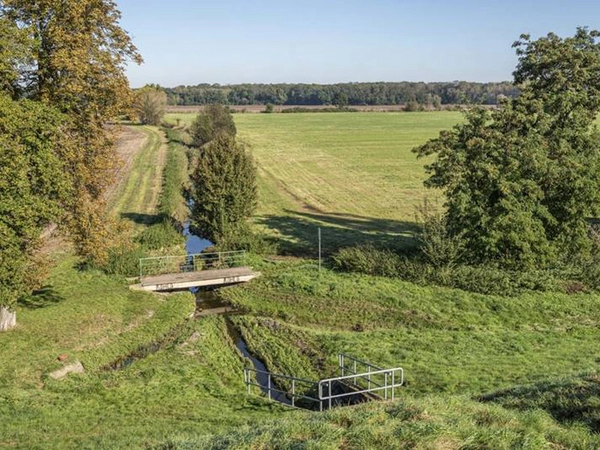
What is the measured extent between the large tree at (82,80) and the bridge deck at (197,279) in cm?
620

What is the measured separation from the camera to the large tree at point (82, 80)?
19016 mm

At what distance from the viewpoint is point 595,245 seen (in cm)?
3070

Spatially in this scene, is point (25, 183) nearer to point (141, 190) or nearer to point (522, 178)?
point (522, 178)

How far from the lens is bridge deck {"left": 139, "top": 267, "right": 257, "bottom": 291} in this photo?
27469 millimetres

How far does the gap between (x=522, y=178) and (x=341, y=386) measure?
652 inches

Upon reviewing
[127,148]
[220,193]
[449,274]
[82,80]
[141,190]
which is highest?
[82,80]

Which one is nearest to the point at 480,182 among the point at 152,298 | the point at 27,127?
the point at 152,298

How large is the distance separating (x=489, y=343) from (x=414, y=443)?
1357 centimetres

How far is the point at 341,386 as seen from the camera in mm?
17844

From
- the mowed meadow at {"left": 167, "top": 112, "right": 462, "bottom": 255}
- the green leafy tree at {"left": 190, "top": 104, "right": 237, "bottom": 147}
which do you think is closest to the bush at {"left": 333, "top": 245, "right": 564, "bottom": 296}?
the mowed meadow at {"left": 167, "top": 112, "right": 462, "bottom": 255}

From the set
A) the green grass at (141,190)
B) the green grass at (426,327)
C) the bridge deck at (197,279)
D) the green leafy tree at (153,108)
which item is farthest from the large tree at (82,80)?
the green leafy tree at (153,108)

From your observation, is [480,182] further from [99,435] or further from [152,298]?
[99,435]

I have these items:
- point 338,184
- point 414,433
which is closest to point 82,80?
point 414,433

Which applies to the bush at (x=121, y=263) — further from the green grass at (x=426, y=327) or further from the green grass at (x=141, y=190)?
the green grass at (x=141, y=190)
